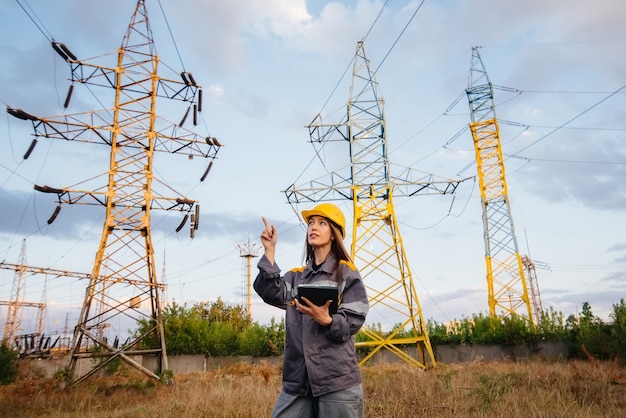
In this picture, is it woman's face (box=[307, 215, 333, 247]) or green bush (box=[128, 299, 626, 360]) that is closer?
woman's face (box=[307, 215, 333, 247])

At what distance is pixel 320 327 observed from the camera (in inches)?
107

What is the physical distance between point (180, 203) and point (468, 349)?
14885 mm

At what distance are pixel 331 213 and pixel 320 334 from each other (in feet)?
2.76

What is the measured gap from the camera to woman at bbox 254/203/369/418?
257cm

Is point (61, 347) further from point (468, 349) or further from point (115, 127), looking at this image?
point (468, 349)

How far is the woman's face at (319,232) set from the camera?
307 centimetres

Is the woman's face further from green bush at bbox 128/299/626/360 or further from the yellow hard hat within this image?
green bush at bbox 128/299/626/360

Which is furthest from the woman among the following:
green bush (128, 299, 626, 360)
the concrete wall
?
the concrete wall

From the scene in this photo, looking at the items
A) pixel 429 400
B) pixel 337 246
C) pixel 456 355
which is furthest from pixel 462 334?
pixel 337 246

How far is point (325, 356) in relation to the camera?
2.64 metres

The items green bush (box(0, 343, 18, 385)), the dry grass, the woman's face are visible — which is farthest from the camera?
green bush (box(0, 343, 18, 385))

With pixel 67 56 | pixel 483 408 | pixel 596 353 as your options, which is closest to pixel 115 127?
pixel 67 56

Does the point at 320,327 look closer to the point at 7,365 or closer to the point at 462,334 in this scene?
the point at 7,365

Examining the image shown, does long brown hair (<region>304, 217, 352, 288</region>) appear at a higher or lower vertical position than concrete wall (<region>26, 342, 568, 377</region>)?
higher
